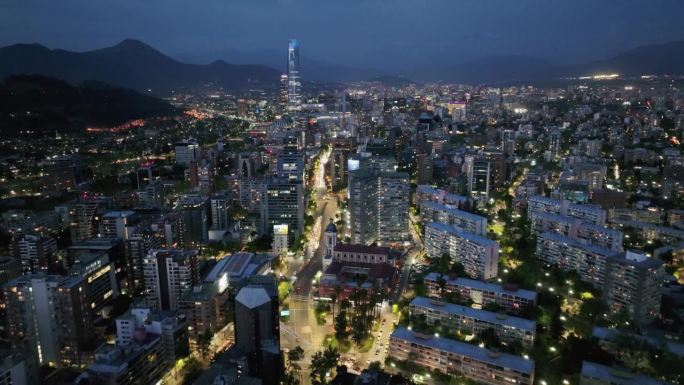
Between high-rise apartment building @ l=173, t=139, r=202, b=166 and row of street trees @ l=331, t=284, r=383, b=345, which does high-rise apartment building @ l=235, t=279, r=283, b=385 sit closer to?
row of street trees @ l=331, t=284, r=383, b=345

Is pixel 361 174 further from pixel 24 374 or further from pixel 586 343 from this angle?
pixel 24 374

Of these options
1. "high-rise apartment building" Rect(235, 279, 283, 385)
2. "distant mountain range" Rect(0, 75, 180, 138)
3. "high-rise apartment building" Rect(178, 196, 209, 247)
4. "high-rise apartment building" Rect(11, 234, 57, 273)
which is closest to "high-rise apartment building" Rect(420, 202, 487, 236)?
"high-rise apartment building" Rect(178, 196, 209, 247)

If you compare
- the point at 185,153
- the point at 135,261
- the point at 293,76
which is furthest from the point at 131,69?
the point at 135,261

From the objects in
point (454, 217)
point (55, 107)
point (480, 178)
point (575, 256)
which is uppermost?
point (55, 107)

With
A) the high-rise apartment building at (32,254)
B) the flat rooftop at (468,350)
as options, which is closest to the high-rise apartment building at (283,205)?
the high-rise apartment building at (32,254)

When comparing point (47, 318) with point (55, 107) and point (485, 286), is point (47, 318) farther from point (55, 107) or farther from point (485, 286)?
point (55, 107)

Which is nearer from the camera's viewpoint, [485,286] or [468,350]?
[468,350]
